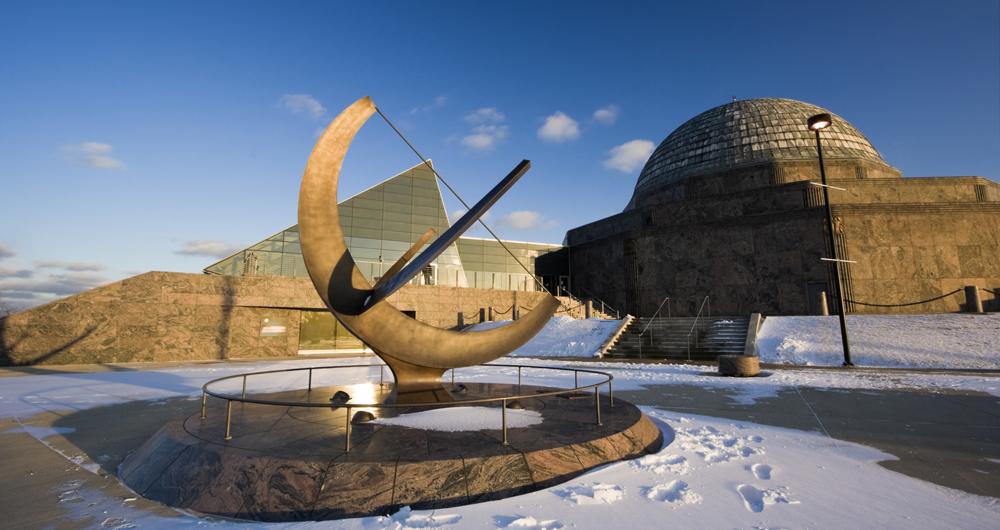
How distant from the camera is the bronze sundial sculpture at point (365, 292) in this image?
480 centimetres

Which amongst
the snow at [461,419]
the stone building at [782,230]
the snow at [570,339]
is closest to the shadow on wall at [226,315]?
the snow at [570,339]

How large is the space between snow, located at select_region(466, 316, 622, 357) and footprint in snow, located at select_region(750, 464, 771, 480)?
10.1 meters

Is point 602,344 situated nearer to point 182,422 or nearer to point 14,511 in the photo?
point 182,422

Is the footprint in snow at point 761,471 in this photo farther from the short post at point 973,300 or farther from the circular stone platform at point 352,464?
the short post at point 973,300

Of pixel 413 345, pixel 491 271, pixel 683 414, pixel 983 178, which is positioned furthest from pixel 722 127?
pixel 413 345

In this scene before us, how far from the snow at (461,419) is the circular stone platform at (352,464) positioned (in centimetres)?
12

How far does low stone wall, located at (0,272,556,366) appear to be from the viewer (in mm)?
12125

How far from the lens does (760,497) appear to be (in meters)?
2.97

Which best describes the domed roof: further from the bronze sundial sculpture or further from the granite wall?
the bronze sundial sculpture

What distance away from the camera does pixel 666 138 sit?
86.6 feet

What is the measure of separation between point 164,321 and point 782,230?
21.0m

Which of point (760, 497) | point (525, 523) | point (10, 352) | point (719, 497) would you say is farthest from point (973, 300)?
point (10, 352)

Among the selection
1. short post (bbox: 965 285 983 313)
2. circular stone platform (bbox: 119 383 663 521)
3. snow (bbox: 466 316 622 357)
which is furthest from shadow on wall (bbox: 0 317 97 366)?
short post (bbox: 965 285 983 313)

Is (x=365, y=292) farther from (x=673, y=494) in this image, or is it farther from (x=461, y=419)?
(x=673, y=494)
